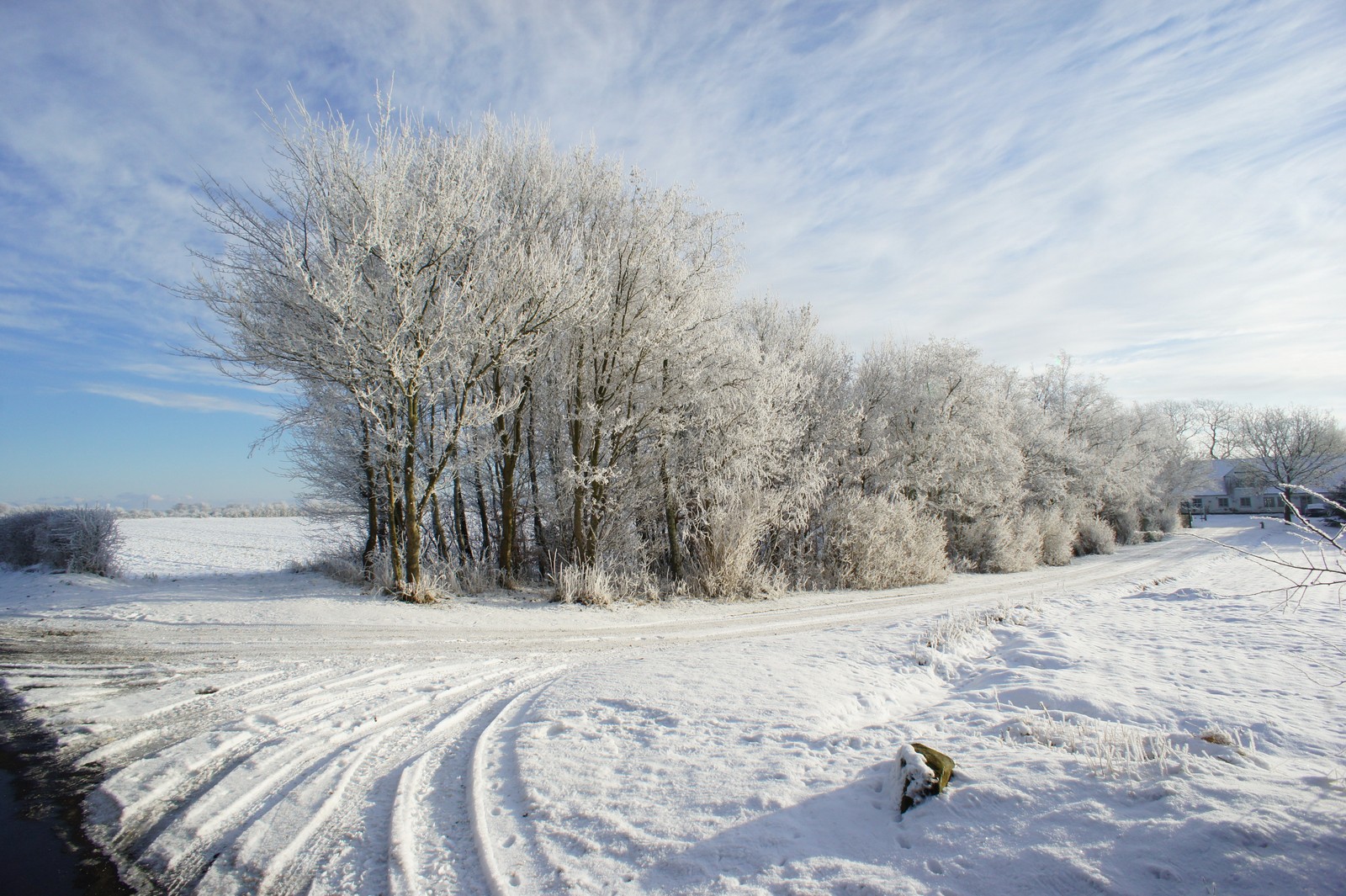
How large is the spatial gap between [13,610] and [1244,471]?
74.4 meters

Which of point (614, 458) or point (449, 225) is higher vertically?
point (449, 225)

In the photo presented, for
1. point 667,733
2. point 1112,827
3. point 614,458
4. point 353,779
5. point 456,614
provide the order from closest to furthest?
point 1112,827 < point 353,779 < point 667,733 < point 456,614 < point 614,458

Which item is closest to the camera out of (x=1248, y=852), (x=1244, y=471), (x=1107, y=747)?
(x=1248, y=852)

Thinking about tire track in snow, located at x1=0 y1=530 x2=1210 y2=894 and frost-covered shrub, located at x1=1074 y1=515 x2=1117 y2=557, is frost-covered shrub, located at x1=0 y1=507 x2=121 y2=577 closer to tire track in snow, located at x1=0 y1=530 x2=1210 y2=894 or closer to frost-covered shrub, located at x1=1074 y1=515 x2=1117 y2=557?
tire track in snow, located at x1=0 y1=530 x2=1210 y2=894

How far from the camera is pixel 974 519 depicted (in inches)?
941

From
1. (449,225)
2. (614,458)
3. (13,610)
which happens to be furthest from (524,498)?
(13,610)

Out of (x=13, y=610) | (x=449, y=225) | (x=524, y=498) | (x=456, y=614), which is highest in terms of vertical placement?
(x=449, y=225)

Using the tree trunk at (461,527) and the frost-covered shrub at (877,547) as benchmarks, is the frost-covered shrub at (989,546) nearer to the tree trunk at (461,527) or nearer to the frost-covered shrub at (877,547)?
the frost-covered shrub at (877,547)

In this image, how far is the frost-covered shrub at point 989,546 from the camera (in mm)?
22844

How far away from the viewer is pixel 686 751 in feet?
13.9

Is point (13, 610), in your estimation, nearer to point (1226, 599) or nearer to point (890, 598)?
point (890, 598)

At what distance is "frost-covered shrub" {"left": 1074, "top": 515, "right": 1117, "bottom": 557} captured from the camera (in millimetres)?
31609

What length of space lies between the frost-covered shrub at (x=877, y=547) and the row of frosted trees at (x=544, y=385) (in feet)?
0.25

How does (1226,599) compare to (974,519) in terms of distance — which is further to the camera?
(974,519)
